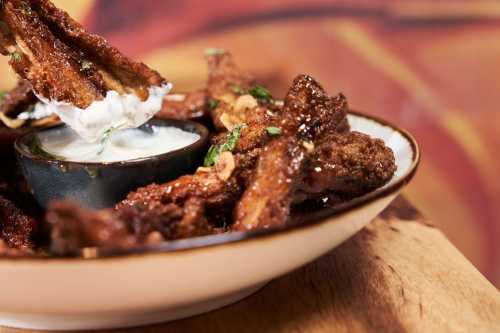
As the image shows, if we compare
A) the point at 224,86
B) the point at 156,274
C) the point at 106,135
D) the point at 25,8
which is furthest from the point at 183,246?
the point at 224,86

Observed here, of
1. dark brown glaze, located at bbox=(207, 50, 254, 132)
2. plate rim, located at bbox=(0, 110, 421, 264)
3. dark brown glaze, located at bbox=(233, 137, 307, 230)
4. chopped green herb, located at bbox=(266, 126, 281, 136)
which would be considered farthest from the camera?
dark brown glaze, located at bbox=(207, 50, 254, 132)

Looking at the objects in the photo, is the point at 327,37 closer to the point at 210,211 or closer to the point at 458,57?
the point at 458,57

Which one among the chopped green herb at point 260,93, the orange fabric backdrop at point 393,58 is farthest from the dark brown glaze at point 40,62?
the orange fabric backdrop at point 393,58

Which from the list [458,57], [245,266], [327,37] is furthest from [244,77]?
[458,57]

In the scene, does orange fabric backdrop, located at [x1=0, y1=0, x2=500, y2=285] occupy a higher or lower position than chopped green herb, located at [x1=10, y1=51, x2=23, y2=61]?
lower

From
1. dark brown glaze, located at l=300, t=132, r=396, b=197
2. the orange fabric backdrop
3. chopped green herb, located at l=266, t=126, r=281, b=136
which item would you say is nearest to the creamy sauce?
chopped green herb, located at l=266, t=126, r=281, b=136

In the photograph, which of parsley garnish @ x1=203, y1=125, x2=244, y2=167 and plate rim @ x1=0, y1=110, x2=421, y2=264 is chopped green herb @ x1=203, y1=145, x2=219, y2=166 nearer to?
parsley garnish @ x1=203, y1=125, x2=244, y2=167

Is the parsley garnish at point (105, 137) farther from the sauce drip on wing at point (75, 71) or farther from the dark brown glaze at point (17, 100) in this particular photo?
the dark brown glaze at point (17, 100)
